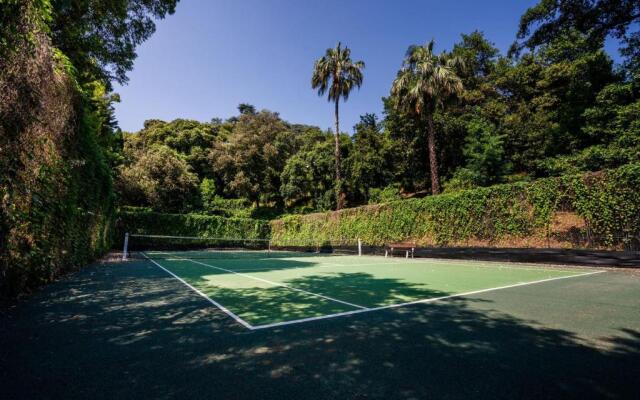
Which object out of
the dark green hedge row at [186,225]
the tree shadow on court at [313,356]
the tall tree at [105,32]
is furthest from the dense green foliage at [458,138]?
the tree shadow on court at [313,356]

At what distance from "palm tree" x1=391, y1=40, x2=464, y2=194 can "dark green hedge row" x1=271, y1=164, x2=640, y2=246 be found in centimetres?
384

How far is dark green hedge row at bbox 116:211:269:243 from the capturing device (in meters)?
26.1

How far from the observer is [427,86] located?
70.7 ft

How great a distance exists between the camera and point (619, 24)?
57.1 feet

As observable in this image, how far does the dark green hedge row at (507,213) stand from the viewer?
1079 cm

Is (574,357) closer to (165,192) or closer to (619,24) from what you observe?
(619,24)

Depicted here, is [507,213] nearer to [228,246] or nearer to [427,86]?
[427,86]

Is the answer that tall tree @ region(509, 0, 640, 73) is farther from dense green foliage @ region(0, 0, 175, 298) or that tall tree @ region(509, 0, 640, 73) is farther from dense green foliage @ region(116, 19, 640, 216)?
dense green foliage @ region(0, 0, 175, 298)

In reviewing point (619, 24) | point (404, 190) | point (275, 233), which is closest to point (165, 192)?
point (275, 233)

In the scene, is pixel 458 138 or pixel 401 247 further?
pixel 458 138

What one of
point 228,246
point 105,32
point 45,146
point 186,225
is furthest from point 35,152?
point 228,246

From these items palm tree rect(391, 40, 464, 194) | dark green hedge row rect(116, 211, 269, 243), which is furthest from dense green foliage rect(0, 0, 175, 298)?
palm tree rect(391, 40, 464, 194)

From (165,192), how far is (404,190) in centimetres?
2760

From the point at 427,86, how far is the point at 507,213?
37.3ft
